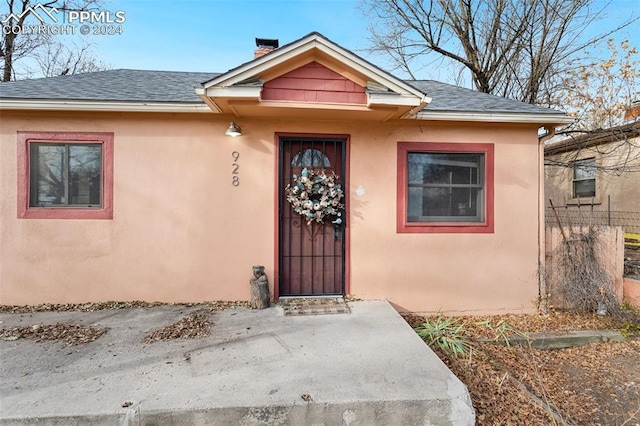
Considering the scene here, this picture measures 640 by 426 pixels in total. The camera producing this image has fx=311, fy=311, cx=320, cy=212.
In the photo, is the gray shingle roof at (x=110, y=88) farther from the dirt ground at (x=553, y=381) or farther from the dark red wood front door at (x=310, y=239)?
the dirt ground at (x=553, y=381)

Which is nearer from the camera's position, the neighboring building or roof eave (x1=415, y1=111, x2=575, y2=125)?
roof eave (x1=415, y1=111, x2=575, y2=125)

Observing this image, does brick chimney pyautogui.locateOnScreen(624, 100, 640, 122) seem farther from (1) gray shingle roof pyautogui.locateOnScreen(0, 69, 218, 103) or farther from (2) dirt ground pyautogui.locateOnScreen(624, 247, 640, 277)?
(1) gray shingle roof pyautogui.locateOnScreen(0, 69, 218, 103)

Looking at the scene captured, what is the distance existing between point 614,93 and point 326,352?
35.1 feet

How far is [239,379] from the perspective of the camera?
8.29ft

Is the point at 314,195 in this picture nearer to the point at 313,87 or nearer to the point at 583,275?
the point at 313,87

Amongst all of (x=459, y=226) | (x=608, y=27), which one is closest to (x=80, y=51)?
(x=459, y=226)

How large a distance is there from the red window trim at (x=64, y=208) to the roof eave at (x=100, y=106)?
1.16 feet

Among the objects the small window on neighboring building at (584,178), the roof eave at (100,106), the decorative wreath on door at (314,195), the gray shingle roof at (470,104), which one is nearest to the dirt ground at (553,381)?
the decorative wreath on door at (314,195)

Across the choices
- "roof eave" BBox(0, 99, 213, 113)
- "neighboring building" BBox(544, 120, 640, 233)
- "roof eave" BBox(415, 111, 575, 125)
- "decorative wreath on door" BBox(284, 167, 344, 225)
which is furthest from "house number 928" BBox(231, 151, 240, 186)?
"neighboring building" BBox(544, 120, 640, 233)

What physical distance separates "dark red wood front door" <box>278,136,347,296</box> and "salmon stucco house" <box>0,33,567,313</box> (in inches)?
0.8

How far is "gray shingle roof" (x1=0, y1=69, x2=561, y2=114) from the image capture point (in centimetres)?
427

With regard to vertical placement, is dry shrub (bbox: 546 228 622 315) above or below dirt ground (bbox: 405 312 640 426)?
above

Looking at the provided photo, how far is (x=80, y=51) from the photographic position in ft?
43.4

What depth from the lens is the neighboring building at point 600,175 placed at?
7.29 metres
